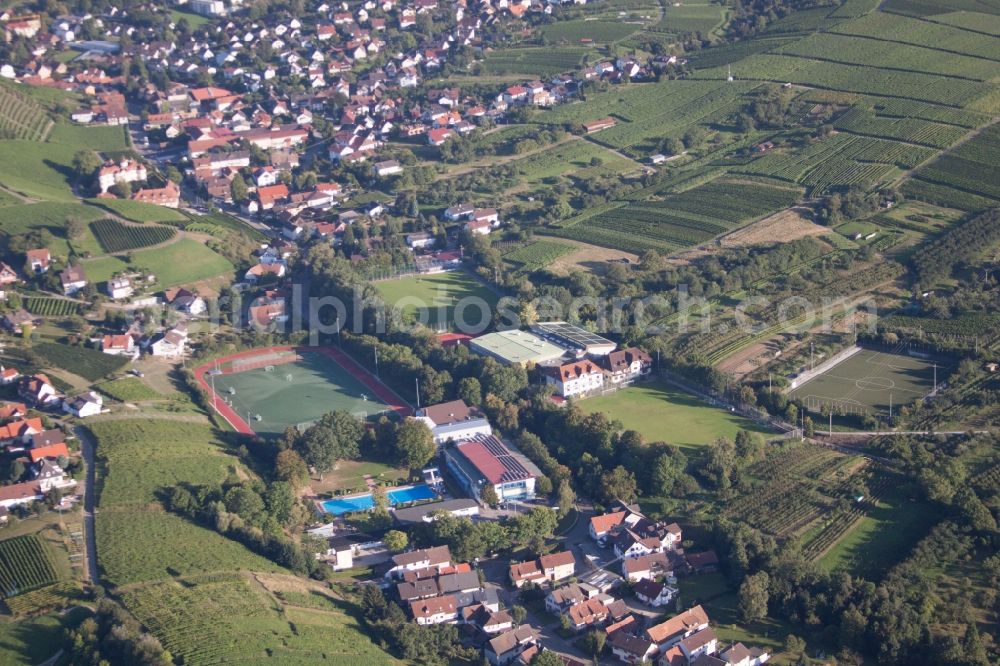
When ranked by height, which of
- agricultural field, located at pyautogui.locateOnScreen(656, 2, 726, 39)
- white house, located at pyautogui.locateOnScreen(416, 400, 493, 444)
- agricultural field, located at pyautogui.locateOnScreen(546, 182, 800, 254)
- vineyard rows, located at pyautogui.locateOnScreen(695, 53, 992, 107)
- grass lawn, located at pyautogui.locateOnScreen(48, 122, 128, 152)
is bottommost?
white house, located at pyautogui.locateOnScreen(416, 400, 493, 444)

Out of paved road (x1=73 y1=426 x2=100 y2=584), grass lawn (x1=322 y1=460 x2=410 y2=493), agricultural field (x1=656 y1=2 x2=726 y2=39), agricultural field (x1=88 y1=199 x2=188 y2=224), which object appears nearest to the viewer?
paved road (x1=73 y1=426 x2=100 y2=584)

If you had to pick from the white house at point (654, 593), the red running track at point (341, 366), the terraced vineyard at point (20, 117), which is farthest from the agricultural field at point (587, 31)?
the white house at point (654, 593)

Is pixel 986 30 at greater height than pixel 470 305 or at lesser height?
greater

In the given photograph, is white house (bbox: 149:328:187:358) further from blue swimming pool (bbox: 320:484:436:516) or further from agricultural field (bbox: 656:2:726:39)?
agricultural field (bbox: 656:2:726:39)

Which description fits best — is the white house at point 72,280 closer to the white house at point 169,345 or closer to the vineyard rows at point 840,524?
the white house at point 169,345

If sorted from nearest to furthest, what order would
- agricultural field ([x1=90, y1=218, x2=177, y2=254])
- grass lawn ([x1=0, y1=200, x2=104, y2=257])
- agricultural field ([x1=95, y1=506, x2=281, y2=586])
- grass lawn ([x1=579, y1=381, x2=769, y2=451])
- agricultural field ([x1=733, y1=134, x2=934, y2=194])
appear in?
agricultural field ([x1=95, y1=506, x2=281, y2=586]) < grass lawn ([x1=579, y1=381, x2=769, y2=451]) < grass lawn ([x1=0, y1=200, x2=104, y2=257]) < agricultural field ([x1=90, y1=218, x2=177, y2=254]) < agricultural field ([x1=733, y1=134, x2=934, y2=194])

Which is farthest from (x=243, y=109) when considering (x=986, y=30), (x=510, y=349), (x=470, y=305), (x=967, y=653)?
(x=967, y=653)

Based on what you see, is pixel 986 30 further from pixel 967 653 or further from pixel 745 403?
pixel 967 653

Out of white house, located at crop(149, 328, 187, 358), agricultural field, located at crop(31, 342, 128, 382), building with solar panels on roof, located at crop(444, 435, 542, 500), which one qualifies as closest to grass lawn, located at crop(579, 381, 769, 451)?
building with solar panels on roof, located at crop(444, 435, 542, 500)
